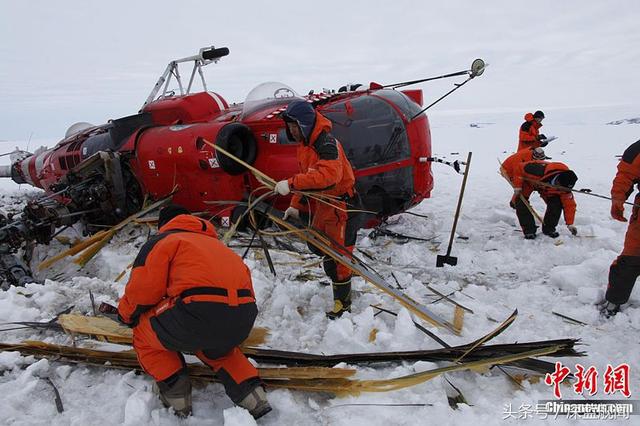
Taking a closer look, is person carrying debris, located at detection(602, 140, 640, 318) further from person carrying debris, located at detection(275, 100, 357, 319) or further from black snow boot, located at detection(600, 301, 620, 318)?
person carrying debris, located at detection(275, 100, 357, 319)

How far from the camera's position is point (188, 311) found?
2412mm

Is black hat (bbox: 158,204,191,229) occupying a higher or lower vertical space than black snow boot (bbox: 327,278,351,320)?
higher

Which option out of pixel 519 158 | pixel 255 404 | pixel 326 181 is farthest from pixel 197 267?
pixel 519 158

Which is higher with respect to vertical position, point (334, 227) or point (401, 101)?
point (401, 101)

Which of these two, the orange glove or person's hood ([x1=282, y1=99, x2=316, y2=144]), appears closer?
person's hood ([x1=282, y1=99, x2=316, y2=144])

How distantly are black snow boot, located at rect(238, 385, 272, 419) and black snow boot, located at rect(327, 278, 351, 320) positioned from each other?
1.27 meters

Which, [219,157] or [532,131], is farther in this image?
[532,131]

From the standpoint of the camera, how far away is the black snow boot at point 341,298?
376 centimetres

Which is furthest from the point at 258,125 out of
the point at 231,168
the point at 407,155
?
the point at 407,155

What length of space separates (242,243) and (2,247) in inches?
112

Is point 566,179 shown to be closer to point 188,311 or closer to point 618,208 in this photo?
point 618,208

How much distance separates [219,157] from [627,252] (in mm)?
4276

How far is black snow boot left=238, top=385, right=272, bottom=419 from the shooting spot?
2547 millimetres

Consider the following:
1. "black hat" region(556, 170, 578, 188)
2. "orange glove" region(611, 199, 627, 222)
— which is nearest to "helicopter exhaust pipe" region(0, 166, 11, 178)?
"black hat" region(556, 170, 578, 188)
